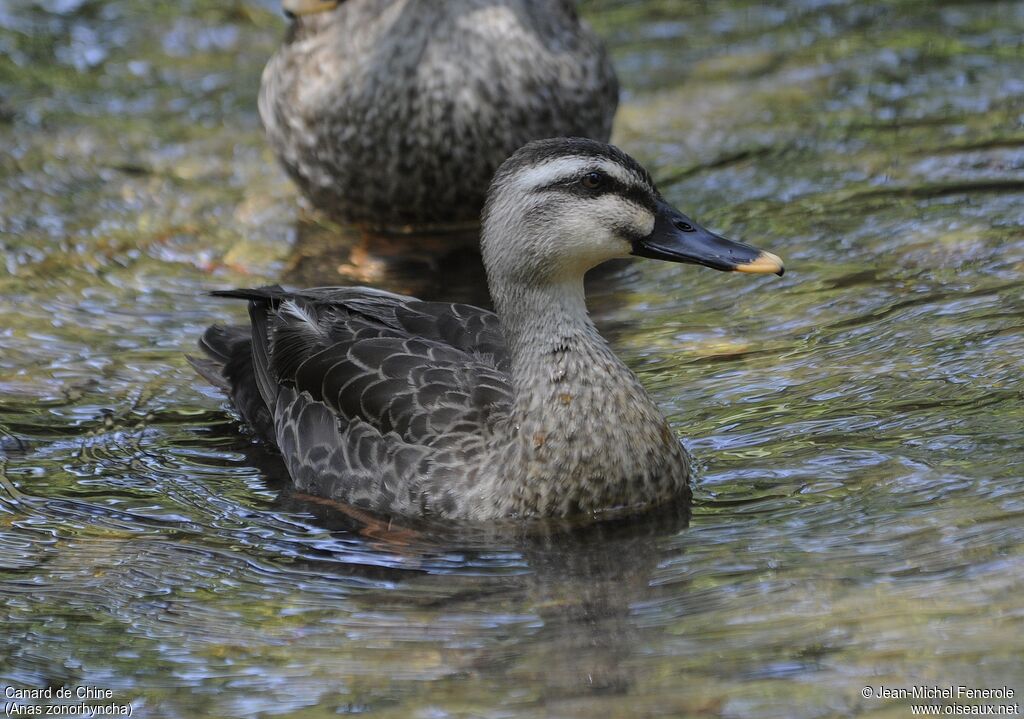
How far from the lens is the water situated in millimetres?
4551

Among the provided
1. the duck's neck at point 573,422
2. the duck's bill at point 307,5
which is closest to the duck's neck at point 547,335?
the duck's neck at point 573,422

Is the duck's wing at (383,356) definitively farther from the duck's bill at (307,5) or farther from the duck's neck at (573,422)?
the duck's bill at (307,5)

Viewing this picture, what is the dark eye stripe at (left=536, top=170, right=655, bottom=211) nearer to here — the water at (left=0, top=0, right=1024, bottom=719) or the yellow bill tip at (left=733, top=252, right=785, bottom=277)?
the yellow bill tip at (left=733, top=252, right=785, bottom=277)

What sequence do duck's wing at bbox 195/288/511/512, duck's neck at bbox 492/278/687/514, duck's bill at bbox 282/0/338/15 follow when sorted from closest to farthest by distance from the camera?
duck's neck at bbox 492/278/687/514 → duck's wing at bbox 195/288/511/512 → duck's bill at bbox 282/0/338/15

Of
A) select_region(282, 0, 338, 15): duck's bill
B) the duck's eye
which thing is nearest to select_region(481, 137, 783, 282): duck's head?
the duck's eye

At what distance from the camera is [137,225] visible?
30.6 feet

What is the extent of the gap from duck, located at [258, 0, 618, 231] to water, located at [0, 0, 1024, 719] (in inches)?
16.5

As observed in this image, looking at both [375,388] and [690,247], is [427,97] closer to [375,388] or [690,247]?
[375,388]

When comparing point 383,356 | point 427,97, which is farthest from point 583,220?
point 427,97

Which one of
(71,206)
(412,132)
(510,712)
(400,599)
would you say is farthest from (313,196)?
(510,712)

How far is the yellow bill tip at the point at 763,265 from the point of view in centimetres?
577

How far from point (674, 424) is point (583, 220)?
1005 millimetres

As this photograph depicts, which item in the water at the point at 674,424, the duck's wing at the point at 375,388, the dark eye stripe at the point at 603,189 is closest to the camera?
the water at the point at 674,424

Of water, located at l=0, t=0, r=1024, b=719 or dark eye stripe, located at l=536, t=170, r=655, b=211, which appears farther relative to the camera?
dark eye stripe, located at l=536, t=170, r=655, b=211
